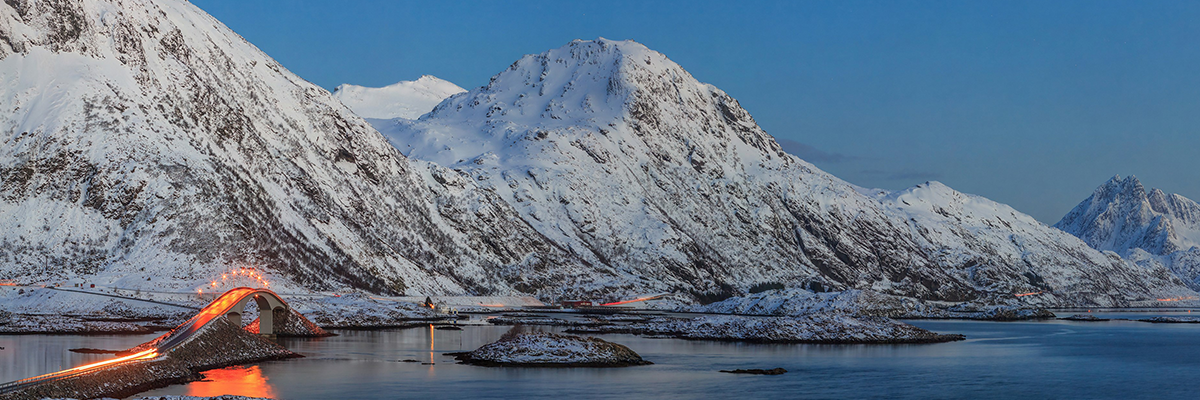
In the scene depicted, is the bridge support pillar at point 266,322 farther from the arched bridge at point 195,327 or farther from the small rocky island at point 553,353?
the small rocky island at point 553,353

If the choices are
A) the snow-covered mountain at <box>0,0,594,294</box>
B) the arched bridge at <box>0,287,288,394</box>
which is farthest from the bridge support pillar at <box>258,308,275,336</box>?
the snow-covered mountain at <box>0,0,594,294</box>

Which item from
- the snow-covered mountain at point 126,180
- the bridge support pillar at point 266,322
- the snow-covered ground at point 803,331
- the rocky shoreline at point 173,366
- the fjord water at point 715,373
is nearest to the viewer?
the rocky shoreline at point 173,366

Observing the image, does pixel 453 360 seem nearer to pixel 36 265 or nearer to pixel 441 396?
pixel 441 396

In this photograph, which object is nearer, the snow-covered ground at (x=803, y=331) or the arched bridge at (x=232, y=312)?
the arched bridge at (x=232, y=312)

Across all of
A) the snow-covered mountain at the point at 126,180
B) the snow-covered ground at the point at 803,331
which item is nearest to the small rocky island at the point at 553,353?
the snow-covered ground at the point at 803,331

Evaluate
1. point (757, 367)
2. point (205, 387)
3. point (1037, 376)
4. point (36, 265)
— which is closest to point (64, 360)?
point (205, 387)

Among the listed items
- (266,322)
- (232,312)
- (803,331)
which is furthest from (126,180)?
(803,331)

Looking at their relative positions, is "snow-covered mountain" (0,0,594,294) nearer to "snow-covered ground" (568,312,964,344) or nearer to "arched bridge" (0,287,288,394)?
"arched bridge" (0,287,288,394)
